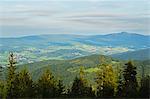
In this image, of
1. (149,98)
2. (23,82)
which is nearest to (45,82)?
(23,82)

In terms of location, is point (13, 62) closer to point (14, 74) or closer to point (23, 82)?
point (14, 74)

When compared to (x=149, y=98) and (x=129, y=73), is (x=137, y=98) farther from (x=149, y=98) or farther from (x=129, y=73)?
(x=129, y=73)

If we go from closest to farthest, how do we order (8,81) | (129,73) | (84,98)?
(84,98) → (129,73) → (8,81)

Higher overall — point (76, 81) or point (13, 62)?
point (13, 62)

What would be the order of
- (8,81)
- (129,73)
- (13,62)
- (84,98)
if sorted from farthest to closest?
(13,62) → (8,81) → (129,73) → (84,98)

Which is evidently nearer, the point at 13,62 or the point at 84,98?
the point at 84,98

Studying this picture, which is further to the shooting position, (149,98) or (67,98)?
A: (149,98)

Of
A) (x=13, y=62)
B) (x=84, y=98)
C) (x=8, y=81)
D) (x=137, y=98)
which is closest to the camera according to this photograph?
(x=84, y=98)

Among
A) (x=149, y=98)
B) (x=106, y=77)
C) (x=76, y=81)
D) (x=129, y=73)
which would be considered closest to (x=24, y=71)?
(x=76, y=81)

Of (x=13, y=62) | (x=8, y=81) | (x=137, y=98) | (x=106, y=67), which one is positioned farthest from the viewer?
(x=106, y=67)
